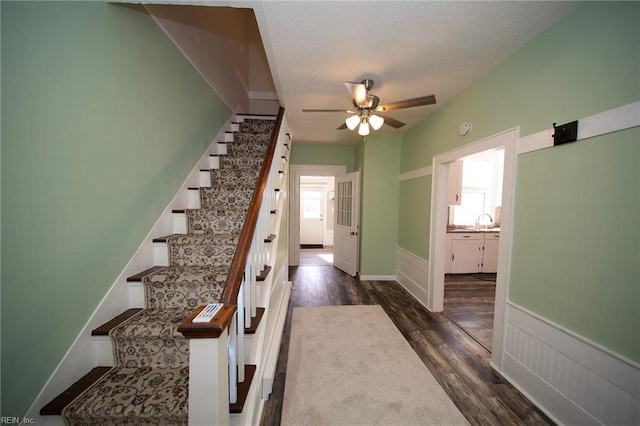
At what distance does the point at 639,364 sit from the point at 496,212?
4.82m

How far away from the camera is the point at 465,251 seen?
4.44 meters

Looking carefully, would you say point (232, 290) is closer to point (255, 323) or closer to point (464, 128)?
point (255, 323)

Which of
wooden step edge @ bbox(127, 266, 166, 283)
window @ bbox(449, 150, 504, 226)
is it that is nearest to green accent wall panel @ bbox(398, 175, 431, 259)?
window @ bbox(449, 150, 504, 226)

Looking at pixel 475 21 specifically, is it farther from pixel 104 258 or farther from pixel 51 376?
pixel 51 376

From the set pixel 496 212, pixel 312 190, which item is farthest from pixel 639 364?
pixel 312 190

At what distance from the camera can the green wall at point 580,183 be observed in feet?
3.77

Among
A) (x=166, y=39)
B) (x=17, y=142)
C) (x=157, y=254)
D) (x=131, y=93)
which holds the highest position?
(x=166, y=39)

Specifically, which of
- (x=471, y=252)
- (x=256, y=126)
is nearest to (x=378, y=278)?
(x=471, y=252)

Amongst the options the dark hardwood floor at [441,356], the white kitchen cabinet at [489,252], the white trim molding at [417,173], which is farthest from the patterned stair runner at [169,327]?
the white kitchen cabinet at [489,252]

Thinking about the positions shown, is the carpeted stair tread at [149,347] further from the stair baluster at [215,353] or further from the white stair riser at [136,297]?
the stair baluster at [215,353]

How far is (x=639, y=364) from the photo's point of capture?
1104mm

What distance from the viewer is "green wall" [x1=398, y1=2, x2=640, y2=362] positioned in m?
1.15

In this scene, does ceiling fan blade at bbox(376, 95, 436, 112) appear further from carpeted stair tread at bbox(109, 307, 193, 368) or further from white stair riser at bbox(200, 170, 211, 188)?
carpeted stair tread at bbox(109, 307, 193, 368)

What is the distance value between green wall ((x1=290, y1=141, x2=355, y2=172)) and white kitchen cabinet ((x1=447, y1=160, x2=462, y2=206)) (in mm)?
1903
